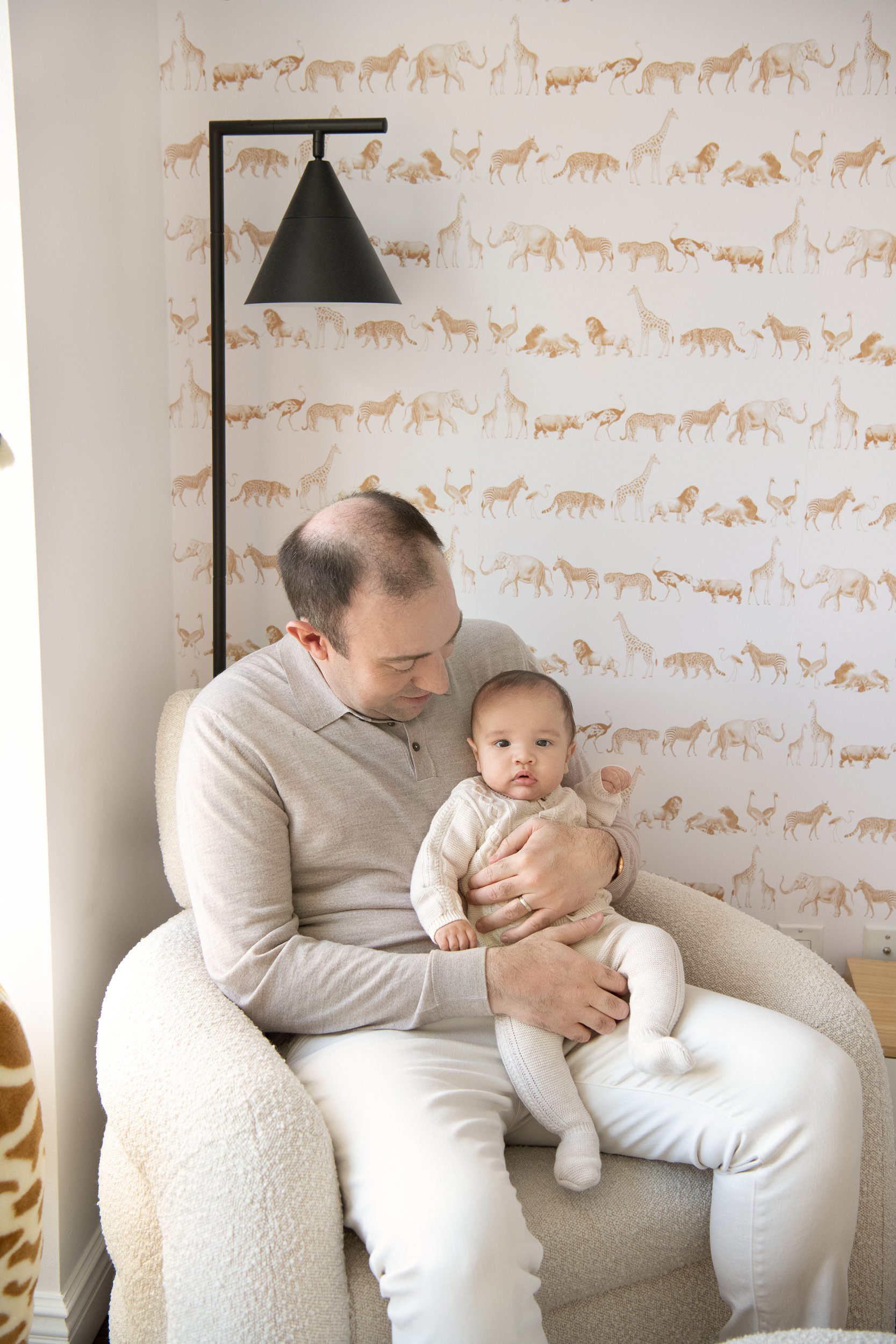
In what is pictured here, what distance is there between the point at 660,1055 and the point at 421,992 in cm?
31

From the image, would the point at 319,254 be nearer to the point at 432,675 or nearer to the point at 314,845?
the point at 432,675

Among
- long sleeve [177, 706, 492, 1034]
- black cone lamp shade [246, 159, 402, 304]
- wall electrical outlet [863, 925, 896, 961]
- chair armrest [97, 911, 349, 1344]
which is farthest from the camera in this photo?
wall electrical outlet [863, 925, 896, 961]

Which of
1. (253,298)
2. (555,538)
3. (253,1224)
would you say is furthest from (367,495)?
(253,1224)

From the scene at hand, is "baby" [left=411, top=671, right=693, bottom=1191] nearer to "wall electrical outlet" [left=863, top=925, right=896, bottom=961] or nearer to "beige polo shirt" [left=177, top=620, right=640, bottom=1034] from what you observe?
"beige polo shirt" [left=177, top=620, right=640, bottom=1034]

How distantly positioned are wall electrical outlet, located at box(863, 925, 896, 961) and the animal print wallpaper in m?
0.03

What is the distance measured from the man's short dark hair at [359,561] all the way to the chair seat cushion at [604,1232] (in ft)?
2.48

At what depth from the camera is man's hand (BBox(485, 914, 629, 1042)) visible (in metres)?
1.37

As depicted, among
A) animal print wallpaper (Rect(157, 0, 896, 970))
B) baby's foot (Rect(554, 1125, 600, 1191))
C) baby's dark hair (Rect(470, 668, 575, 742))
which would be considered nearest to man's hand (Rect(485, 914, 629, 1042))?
baby's foot (Rect(554, 1125, 600, 1191))

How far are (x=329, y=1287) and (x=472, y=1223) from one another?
174 mm

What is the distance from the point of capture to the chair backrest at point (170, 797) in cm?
172

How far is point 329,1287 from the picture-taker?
1.11 meters

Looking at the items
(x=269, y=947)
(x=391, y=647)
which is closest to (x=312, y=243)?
(x=391, y=647)

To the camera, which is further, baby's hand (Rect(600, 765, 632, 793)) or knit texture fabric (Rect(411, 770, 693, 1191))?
baby's hand (Rect(600, 765, 632, 793))

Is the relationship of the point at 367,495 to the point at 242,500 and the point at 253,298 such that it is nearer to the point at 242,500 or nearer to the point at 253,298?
the point at 253,298
